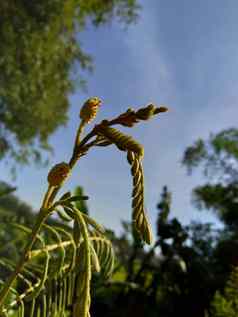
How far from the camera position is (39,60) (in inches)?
299

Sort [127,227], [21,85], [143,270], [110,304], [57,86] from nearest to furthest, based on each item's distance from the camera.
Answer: [110,304]
[143,270]
[127,227]
[21,85]
[57,86]

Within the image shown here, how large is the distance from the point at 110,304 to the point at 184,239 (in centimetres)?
36

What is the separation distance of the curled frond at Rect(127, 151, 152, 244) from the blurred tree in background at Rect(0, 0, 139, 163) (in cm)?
719

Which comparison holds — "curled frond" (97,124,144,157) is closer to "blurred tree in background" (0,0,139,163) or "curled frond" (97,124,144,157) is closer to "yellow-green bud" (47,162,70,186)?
"yellow-green bud" (47,162,70,186)

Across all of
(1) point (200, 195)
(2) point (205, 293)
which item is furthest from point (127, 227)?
(1) point (200, 195)

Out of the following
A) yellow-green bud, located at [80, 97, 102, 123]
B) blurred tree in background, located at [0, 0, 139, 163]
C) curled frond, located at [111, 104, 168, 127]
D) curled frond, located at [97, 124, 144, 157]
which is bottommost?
curled frond, located at [97, 124, 144, 157]

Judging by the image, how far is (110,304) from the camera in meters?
1.96

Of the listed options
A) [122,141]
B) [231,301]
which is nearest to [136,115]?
[122,141]

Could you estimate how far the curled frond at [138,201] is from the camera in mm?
162

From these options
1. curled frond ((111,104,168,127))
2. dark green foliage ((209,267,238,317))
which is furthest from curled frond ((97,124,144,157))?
dark green foliage ((209,267,238,317))

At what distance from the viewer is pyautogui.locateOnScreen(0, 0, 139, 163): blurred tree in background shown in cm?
717

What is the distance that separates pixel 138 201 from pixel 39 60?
765 centimetres

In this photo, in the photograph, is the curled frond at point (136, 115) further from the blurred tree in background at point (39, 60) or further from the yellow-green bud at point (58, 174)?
the blurred tree in background at point (39, 60)

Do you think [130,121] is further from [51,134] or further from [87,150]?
[51,134]
